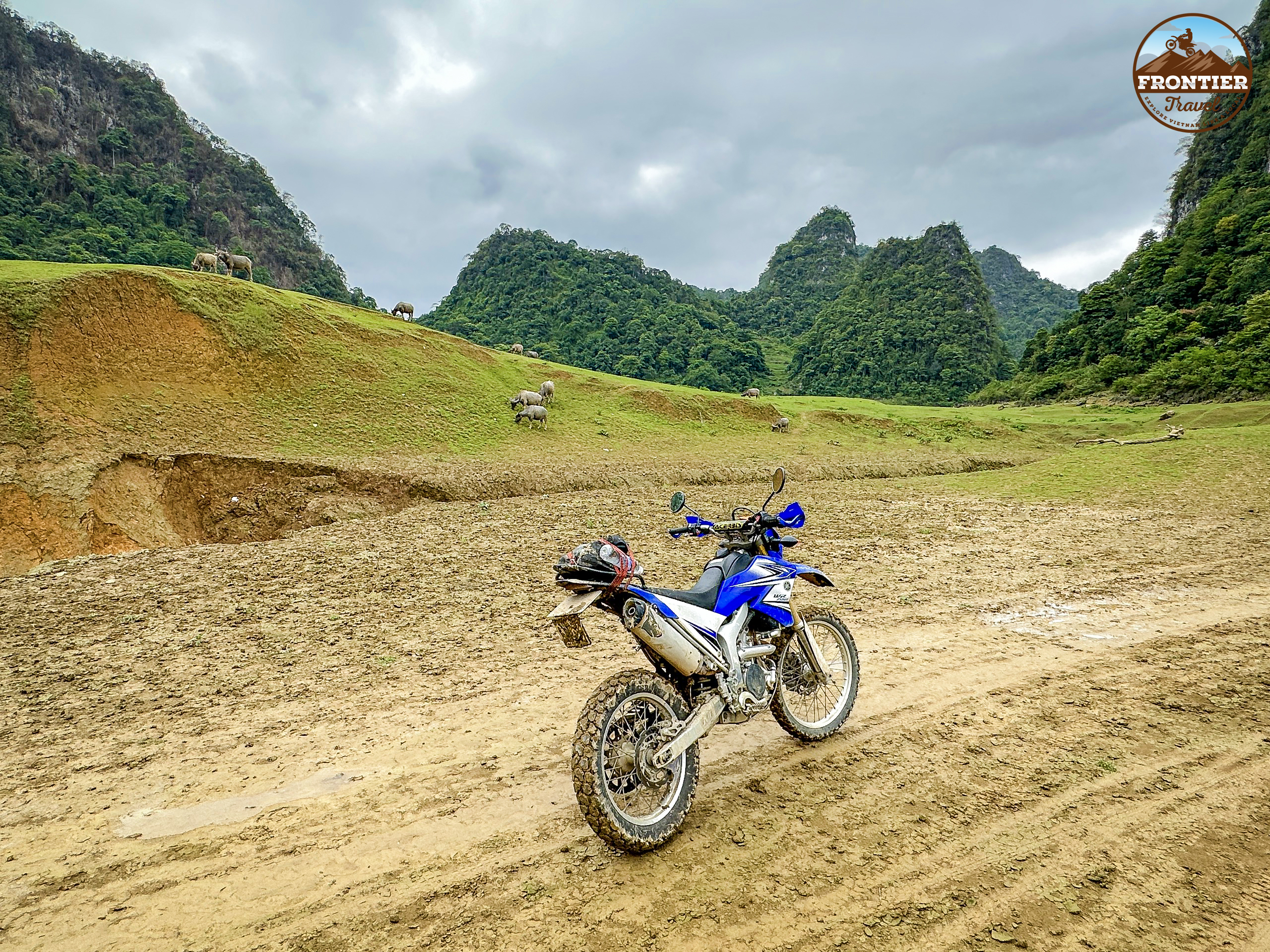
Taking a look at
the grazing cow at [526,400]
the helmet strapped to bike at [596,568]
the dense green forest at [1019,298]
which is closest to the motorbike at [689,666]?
the helmet strapped to bike at [596,568]

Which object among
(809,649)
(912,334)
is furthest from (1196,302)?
(809,649)

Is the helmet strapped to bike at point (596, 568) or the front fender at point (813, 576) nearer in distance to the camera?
the helmet strapped to bike at point (596, 568)

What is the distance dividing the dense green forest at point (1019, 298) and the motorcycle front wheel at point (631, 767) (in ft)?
352

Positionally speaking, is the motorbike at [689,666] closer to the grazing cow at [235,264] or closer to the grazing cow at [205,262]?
the grazing cow at [205,262]

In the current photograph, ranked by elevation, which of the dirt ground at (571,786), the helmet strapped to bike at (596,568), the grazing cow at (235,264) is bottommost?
the dirt ground at (571,786)

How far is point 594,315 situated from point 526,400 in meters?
47.8

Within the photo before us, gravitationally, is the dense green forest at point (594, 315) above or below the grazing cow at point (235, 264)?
above

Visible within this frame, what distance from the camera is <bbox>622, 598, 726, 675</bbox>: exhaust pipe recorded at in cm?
295

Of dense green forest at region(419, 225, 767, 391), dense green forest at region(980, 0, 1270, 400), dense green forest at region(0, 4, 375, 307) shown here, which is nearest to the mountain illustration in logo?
dense green forest at region(980, 0, 1270, 400)

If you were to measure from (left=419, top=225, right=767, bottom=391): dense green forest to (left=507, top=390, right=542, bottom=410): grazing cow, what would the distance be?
105 feet

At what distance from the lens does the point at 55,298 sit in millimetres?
15062

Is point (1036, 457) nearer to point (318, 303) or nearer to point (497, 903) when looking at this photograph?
point (497, 903)

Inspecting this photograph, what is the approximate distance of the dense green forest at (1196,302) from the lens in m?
31.5

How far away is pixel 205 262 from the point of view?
2352 cm
